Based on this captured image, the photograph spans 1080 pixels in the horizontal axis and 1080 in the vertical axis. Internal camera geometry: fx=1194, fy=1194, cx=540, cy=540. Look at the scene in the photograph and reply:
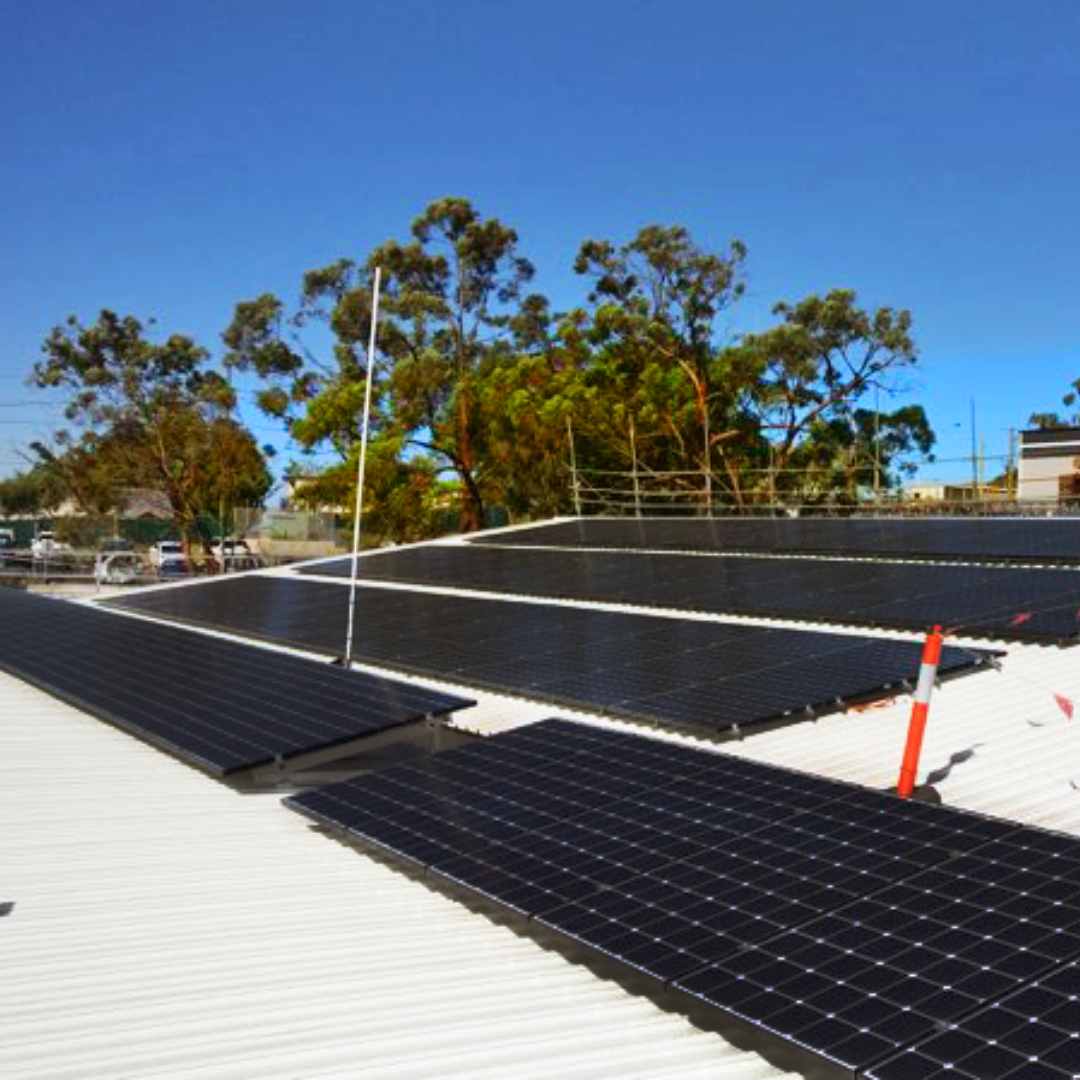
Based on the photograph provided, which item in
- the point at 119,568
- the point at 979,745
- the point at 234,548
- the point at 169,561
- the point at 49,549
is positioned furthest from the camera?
the point at 49,549

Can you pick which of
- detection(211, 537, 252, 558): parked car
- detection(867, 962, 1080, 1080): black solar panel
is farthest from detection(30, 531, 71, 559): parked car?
detection(867, 962, 1080, 1080): black solar panel

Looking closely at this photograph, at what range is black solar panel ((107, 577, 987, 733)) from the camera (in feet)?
33.7

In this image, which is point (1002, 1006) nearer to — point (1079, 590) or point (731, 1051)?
point (731, 1051)

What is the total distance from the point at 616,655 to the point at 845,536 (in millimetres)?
10219

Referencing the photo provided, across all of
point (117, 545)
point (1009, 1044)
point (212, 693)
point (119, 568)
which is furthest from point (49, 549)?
point (1009, 1044)

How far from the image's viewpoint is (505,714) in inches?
442

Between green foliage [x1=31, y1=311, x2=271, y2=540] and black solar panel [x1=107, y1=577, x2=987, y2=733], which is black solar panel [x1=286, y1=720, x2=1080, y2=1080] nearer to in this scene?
black solar panel [x1=107, y1=577, x2=987, y2=733]

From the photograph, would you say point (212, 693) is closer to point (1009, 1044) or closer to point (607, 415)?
point (1009, 1044)

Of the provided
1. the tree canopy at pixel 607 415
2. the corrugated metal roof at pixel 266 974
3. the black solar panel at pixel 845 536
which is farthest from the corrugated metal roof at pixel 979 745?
the tree canopy at pixel 607 415

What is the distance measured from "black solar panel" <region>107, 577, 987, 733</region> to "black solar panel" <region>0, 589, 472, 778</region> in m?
1.41

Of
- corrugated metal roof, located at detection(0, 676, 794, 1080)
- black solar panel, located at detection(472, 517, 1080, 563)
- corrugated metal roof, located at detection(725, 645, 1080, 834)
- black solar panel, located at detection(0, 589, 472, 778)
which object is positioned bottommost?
corrugated metal roof, located at detection(0, 676, 794, 1080)

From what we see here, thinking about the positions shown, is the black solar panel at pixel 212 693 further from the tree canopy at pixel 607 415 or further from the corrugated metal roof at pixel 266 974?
the tree canopy at pixel 607 415

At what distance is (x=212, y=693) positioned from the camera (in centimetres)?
1179

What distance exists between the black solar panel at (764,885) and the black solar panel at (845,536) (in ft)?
37.3
